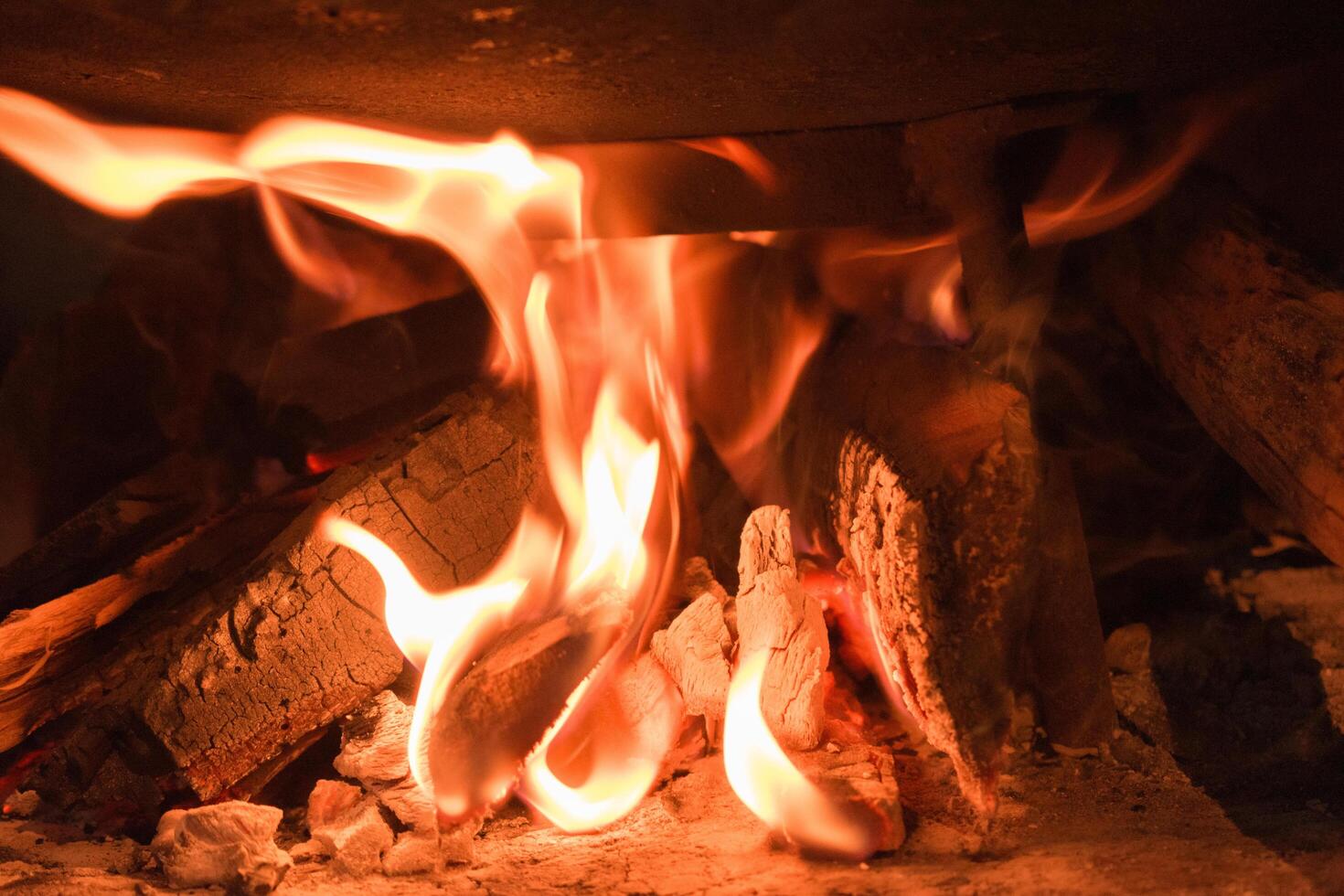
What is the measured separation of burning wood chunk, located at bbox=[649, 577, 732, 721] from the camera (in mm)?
2084

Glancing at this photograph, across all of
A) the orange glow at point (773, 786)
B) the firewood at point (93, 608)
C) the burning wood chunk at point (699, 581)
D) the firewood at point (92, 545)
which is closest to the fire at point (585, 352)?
the orange glow at point (773, 786)

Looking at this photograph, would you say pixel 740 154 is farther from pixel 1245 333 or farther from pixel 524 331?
pixel 1245 333

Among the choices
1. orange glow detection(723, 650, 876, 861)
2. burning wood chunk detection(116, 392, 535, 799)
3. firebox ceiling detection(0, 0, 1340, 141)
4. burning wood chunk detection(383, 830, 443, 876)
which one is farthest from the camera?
burning wood chunk detection(116, 392, 535, 799)

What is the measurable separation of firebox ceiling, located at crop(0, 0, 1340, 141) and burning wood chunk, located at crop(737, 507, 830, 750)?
3.15 feet

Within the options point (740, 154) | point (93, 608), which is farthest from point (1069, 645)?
point (93, 608)

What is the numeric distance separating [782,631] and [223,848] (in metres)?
1.19

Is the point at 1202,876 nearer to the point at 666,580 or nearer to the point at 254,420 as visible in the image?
the point at 666,580

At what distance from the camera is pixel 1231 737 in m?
2.06

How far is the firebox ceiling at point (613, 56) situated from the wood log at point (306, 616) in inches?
32.9

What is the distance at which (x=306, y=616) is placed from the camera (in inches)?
84.4

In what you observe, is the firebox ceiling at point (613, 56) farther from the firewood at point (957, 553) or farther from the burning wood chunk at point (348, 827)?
the burning wood chunk at point (348, 827)

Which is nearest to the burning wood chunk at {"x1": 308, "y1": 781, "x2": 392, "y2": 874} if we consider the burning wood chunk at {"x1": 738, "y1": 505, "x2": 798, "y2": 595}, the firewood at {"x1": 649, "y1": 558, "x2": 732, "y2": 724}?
the firewood at {"x1": 649, "y1": 558, "x2": 732, "y2": 724}

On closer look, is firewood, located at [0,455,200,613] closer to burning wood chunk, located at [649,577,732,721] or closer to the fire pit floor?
the fire pit floor

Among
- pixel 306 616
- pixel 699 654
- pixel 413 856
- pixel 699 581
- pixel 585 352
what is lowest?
pixel 413 856
